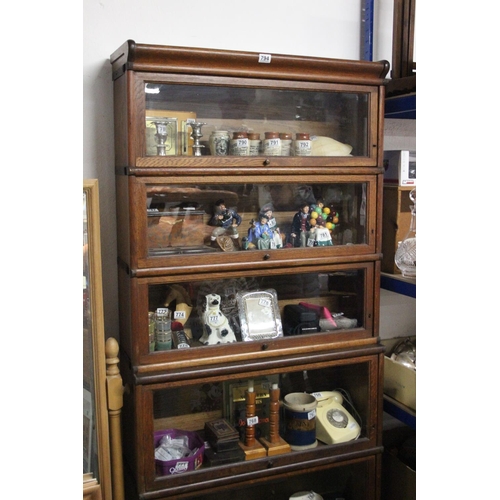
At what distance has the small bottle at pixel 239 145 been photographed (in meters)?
1.88

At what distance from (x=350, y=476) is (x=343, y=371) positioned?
1.38 feet

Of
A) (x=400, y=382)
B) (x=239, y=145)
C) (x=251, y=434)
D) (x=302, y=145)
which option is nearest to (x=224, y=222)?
(x=239, y=145)

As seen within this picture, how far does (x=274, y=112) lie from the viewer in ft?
6.43

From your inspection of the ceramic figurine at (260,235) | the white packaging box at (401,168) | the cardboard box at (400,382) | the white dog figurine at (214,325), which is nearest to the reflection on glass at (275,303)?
the white dog figurine at (214,325)

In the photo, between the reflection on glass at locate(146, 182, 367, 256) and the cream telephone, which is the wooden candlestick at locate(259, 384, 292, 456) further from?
the reflection on glass at locate(146, 182, 367, 256)

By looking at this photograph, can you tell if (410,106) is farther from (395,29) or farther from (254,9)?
(254,9)

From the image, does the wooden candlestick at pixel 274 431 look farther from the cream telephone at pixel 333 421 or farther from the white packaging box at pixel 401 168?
the white packaging box at pixel 401 168

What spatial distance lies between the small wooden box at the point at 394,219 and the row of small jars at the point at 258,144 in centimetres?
40

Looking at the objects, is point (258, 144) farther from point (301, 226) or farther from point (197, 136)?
point (301, 226)

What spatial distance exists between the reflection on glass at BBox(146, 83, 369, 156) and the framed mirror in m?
0.36

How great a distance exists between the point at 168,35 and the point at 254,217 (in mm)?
694

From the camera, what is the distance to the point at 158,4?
77.8 inches
